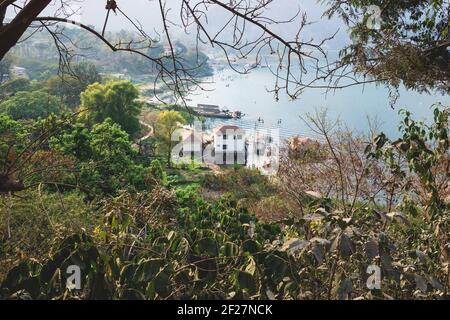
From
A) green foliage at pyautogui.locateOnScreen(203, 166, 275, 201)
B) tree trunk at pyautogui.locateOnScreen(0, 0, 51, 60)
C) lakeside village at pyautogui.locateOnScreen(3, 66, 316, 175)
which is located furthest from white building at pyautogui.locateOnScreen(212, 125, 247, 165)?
tree trunk at pyautogui.locateOnScreen(0, 0, 51, 60)

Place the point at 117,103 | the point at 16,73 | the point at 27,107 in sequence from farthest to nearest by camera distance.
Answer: the point at 16,73 → the point at 27,107 → the point at 117,103

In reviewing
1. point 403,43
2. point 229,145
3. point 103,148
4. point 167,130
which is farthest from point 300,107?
point 403,43

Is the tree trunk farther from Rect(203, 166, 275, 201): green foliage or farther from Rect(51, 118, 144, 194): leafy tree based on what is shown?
Rect(203, 166, 275, 201): green foliage

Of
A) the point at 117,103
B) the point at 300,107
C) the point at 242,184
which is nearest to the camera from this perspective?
the point at 242,184

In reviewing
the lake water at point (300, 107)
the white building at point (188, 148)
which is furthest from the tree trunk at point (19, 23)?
the white building at point (188, 148)

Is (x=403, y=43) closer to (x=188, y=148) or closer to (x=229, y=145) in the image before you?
(x=229, y=145)

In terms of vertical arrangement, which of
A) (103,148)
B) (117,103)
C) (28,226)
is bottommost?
(28,226)

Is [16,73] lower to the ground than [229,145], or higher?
higher
